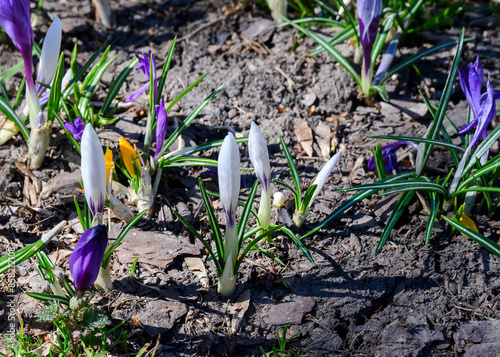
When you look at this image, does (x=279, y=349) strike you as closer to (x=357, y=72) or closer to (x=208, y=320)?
(x=208, y=320)

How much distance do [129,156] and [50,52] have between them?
60cm

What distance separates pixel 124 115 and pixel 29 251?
3.64 feet

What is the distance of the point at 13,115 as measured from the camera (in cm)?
220

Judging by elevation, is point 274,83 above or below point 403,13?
below

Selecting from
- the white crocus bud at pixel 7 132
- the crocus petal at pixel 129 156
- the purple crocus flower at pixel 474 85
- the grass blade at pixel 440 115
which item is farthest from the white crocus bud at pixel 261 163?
the white crocus bud at pixel 7 132

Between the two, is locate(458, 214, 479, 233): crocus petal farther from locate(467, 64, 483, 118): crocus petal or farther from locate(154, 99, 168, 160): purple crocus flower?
locate(154, 99, 168, 160): purple crocus flower

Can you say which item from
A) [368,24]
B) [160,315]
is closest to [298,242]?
[160,315]

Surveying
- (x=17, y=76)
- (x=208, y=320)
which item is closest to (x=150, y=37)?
(x=17, y=76)

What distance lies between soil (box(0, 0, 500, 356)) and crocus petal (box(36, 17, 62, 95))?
1.25 ft

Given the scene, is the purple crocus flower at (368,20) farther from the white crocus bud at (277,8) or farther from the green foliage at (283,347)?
the green foliage at (283,347)

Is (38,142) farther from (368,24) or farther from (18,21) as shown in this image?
(368,24)

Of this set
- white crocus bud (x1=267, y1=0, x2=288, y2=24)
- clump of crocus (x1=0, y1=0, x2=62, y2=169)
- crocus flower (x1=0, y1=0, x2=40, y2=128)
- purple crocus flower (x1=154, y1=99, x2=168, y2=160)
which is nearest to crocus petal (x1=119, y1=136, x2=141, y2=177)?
purple crocus flower (x1=154, y1=99, x2=168, y2=160)

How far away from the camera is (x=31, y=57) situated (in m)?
2.05

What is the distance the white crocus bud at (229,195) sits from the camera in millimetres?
1540
